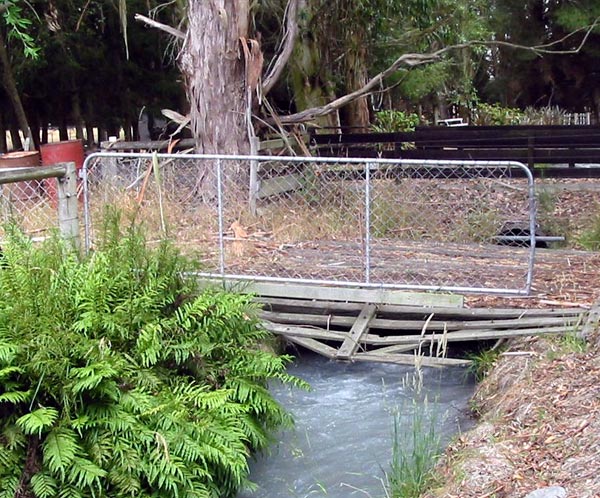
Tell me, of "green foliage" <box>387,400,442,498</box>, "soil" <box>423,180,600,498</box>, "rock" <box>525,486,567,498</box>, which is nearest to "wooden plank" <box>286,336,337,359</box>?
"soil" <box>423,180,600,498</box>

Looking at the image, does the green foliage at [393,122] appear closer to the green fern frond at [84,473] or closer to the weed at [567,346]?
the weed at [567,346]

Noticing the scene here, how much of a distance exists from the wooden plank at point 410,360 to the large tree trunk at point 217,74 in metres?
A: 4.43

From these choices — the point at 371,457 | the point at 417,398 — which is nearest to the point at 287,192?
the point at 417,398

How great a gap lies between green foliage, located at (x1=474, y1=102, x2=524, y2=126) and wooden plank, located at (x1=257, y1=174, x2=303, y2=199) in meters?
14.1

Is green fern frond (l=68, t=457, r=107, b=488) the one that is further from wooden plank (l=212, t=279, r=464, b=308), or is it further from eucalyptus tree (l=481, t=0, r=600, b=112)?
eucalyptus tree (l=481, t=0, r=600, b=112)

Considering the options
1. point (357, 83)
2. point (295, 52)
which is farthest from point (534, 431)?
point (357, 83)

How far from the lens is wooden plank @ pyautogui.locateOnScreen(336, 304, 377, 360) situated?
6785 mm

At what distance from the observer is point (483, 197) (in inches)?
489

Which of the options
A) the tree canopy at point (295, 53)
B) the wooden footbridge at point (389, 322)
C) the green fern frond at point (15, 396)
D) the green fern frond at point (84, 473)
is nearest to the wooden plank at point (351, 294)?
the wooden footbridge at point (389, 322)

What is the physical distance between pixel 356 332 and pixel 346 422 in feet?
3.73

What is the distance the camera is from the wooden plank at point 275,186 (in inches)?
405

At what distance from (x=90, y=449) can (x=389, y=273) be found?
368 cm

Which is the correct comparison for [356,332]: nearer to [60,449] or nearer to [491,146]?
[60,449]

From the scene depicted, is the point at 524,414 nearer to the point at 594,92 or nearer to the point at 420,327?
the point at 420,327
